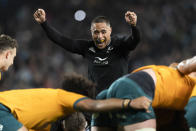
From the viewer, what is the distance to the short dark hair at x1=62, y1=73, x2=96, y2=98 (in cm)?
248

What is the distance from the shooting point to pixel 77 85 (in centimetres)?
249

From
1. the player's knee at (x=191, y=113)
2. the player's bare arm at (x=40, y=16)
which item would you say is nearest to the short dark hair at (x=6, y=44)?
the player's bare arm at (x=40, y=16)

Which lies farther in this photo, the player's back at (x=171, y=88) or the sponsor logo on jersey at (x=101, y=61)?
the sponsor logo on jersey at (x=101, y=61)

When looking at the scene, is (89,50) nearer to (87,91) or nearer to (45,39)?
(87,91)

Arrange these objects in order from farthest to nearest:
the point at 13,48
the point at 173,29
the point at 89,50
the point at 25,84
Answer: the point at 173,29, the point at 25,84, the point at 89,50, the point at 13,48

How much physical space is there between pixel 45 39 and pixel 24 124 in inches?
240

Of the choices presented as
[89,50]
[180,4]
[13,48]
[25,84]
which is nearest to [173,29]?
[180,4]

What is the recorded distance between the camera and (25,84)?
24.3ft

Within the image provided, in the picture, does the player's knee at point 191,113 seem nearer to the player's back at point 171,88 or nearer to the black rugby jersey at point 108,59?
the player's back at point 171,88

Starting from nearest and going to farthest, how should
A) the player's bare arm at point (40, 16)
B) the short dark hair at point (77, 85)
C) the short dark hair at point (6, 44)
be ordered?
the short dark hair at point (77, 85) < the short dark hair at point (6, 44) < the player's bare arm at point (40, 16)

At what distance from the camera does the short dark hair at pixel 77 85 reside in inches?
97.7

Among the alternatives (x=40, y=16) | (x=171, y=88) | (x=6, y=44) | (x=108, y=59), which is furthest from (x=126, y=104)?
(x=40, y=16)

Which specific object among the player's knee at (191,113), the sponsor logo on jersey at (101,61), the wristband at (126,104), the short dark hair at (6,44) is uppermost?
the short dark hair at (6,44)

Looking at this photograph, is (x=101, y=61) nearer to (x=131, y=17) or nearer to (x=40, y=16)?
(x=131, y=17)
